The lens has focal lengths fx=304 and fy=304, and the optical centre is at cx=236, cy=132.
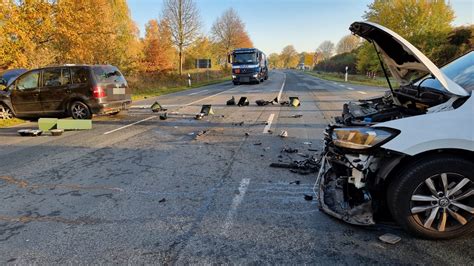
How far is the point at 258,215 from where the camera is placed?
3.46 m

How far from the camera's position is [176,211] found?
3.61m

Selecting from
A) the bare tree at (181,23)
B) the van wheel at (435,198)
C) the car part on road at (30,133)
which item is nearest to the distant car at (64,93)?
the car part on road at (30,133)

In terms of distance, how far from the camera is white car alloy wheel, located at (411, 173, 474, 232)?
277cm

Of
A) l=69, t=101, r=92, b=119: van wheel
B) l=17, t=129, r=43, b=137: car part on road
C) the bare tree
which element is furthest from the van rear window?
the bare tree

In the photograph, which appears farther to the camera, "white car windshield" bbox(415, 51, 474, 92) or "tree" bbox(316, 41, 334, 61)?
"tree" bbox(316, 41, 334, 61)

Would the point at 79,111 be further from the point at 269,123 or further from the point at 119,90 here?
the point at 269,123

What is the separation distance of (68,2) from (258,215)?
54.5 feet

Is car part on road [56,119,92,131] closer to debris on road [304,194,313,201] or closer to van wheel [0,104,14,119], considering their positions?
van wheel [0,104,14,119]

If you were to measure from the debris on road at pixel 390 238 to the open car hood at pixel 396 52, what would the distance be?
1658mm

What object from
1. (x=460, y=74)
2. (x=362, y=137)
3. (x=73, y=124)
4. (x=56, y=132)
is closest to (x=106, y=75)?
(x=73, y=124)

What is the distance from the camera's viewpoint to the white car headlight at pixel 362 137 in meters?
2.84

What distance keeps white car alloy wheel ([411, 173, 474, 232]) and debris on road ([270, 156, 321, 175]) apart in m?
1.99

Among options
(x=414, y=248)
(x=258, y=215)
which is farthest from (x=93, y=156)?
(x=414, y=248)

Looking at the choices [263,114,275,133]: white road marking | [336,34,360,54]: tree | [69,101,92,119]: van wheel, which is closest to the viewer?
[263,114,275,133]: white road marking
